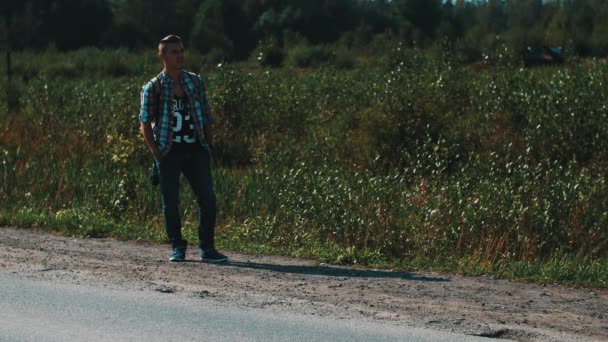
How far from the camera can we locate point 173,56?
31.1 feet

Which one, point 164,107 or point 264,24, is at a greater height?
point 264,24

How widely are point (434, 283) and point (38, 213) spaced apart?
6.18 m

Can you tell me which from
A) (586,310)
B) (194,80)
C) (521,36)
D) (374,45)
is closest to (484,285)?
(586,310)

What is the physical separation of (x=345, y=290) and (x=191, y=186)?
218 centimetres

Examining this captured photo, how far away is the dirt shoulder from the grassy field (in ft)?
2.20

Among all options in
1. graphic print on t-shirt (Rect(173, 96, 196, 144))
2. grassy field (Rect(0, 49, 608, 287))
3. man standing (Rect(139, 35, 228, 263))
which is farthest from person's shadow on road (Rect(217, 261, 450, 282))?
graphic print on t-shirt (Rect(173, 96, 196, 144))

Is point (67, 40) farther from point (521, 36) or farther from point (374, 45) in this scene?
point (521, 36)

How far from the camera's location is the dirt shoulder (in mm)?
7203

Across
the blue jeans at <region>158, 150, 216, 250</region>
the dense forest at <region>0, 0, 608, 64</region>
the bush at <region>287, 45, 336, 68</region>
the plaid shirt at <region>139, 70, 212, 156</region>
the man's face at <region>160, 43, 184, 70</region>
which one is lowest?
the blue jeans at <region>158, 150, 216, 250</region>

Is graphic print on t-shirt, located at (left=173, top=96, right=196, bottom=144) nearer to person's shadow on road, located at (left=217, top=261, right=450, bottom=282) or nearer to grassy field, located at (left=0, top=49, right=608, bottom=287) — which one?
person's shadow on road, located at (left=217, top=261, right=450, bottom=282)

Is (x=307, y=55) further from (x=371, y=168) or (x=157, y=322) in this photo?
(x=157, y=322)

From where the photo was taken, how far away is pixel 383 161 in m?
20.1

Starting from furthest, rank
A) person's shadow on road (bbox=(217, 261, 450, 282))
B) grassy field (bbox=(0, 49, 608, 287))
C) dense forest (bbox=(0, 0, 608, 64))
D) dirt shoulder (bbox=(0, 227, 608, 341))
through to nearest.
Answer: dense forest (bbox=(0, 0, 608, 64)) < grassy field (bbox=(0, 49, 608, 287)) < person's shadow on road (bbox=(217, 261, 450, 282)) < dirt shoulder (bbox=(0, 227, 608, 341))

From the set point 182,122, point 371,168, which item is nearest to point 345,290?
point 182,122
